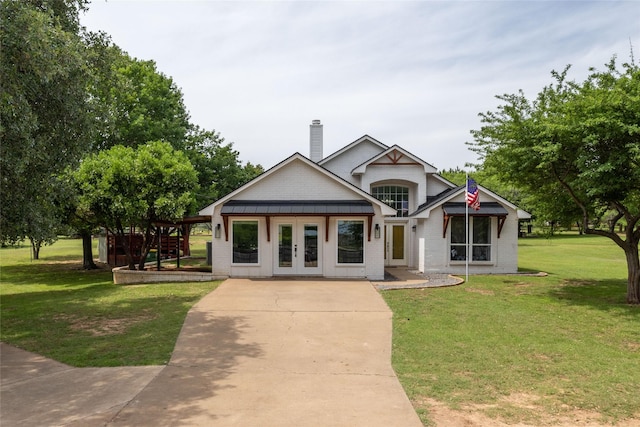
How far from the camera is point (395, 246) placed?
2220 centimetres

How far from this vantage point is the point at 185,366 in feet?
23.2

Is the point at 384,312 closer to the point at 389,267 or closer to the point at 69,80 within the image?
the point at 69,80

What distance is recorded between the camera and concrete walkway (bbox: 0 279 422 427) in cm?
516

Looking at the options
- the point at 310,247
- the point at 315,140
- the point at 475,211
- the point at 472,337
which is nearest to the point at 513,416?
the point at 472,337

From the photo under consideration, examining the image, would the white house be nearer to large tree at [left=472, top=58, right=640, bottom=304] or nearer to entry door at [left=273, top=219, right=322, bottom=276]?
entry door at [left=273, top=219, right=322, bottom=276]

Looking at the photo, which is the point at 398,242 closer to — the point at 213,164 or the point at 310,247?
the point at 310,247

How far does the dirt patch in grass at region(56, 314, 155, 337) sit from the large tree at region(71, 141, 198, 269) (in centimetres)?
643

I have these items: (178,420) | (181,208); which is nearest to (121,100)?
(181,208)

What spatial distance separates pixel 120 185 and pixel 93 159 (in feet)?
6.01

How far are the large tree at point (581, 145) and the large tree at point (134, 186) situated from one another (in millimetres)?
11914

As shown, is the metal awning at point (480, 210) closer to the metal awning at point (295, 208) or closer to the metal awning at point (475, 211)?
the metal awning at point (475, 211)

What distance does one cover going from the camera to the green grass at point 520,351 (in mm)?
5676

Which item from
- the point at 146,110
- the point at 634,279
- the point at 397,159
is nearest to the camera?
the point at 634,279

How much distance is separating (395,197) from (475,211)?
4.73 metres
